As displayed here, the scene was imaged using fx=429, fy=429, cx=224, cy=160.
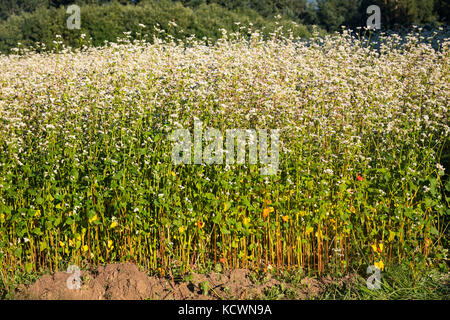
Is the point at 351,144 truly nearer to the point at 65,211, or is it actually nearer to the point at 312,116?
the point at 312,116

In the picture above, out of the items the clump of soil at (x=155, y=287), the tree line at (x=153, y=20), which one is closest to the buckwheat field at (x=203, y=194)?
the clump of soil at (x=155, y=287)

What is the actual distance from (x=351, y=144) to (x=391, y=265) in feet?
3.87

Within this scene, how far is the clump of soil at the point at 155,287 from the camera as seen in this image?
3.37 m

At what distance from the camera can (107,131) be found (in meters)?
4.18

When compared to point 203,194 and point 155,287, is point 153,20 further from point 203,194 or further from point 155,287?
point 155,287

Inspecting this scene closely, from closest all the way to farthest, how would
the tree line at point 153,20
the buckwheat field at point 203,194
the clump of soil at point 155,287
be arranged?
the clump of soil at point 155,287
the buckwheat field at point 203,194
the tree line at point 153,20

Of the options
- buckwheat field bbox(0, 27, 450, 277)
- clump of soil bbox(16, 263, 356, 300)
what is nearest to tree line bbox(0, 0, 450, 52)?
buckwheat field bbox(0, 27, 450, 277)

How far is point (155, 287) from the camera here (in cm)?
362

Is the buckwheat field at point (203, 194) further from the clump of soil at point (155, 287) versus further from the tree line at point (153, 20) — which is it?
the tree line at point (153, 20)

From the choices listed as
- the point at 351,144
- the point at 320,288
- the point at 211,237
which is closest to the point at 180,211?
the point at 211,237

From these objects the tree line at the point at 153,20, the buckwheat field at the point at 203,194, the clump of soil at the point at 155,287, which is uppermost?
the tree line at the point at 153,20

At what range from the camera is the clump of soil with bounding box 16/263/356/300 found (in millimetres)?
3369

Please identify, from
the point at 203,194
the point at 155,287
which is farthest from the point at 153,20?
the point at 155,287

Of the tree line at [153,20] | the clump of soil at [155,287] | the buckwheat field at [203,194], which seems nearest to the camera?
the clump of soil at [155,287]
